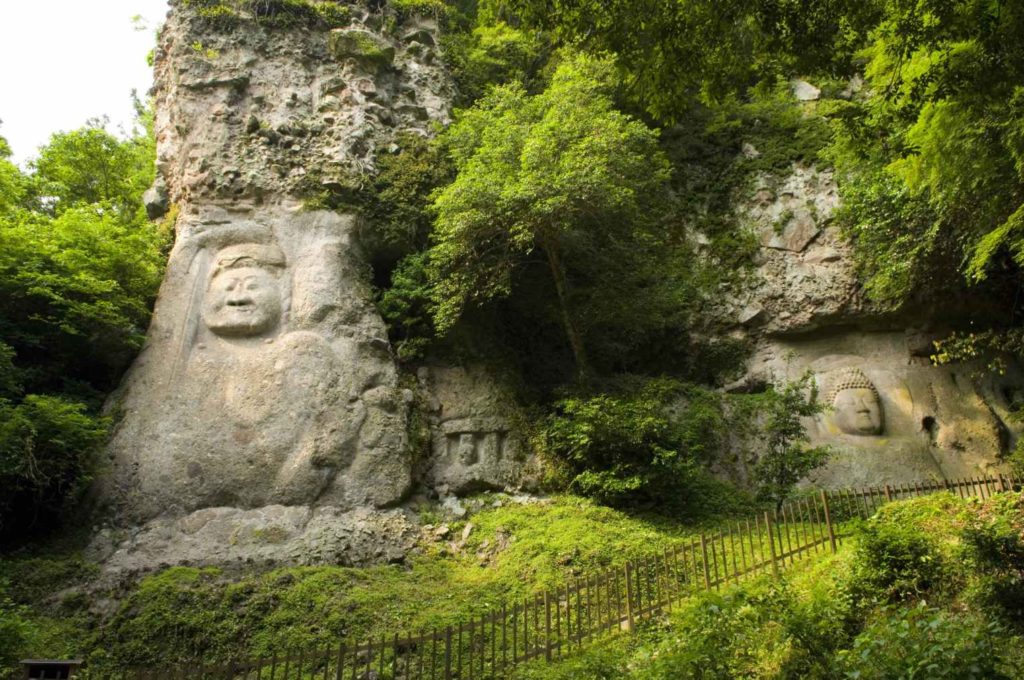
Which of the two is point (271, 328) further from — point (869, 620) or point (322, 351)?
point (869, 620)

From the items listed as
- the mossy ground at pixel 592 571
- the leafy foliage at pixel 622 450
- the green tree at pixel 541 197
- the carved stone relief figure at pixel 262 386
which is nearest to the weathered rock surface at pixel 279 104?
the carved stone relief figure at pixel 262 386

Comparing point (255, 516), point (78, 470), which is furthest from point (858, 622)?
point (78, 470)

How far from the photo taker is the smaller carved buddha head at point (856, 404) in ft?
55.1

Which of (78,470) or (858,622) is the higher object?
(78,470)

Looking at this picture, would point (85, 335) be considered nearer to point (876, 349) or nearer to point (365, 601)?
point (365, 601)

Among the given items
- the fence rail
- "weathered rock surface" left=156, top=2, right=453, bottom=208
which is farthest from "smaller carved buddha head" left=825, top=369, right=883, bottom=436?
"weathered rock surface" left=156, top=2, right=453, bottom=208

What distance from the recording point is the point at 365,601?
10227 mm

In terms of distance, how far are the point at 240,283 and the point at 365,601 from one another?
769cm

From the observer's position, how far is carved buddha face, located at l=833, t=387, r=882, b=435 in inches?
661

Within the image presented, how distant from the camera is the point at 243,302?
47.6 ft

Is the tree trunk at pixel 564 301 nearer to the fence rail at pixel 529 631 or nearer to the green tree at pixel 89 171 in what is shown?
the fence rail at pixel 529 631

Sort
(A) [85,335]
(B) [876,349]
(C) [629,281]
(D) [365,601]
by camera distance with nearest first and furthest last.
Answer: (D) [365,601]
(A) [85,335]
(C) [629,281]
(B) [876,349]

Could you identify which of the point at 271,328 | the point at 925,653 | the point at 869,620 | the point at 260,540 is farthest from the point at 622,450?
the point at 925,653

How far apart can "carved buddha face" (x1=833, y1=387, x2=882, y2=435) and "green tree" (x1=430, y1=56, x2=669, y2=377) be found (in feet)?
20.5
